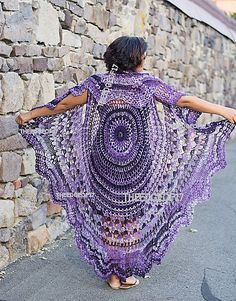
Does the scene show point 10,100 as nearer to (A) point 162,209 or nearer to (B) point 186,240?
(A) point 162,209

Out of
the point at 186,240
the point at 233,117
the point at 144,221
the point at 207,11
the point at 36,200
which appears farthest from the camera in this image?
the point at 207,11

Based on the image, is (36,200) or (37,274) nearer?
(37,274)

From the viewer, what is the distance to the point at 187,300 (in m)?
3.62

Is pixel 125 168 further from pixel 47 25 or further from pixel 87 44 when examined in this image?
pixel 87 44

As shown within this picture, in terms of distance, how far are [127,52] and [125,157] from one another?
1.99 ft

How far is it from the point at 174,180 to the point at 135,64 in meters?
A: 0.76

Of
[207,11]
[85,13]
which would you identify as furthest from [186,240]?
[207,11]

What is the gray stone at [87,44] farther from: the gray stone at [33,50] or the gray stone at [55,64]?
the gray stone at [33,50]

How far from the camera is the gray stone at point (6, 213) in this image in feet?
13.0

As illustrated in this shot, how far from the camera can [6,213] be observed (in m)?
3.99

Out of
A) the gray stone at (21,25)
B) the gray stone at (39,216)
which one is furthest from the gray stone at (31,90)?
the gray stone at (39,216)

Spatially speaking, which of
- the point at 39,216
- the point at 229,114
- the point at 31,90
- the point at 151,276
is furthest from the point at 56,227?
the point at 229,114

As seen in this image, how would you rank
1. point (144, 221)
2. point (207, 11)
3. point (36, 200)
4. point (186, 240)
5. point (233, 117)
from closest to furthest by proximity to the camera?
1. point (233, 117)
2. point (144, 221)
3. point (36, 200)
4. point (186, 240)
5. point (207, 11)

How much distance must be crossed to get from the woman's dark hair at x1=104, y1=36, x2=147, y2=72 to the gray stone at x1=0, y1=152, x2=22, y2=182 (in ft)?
3.20
